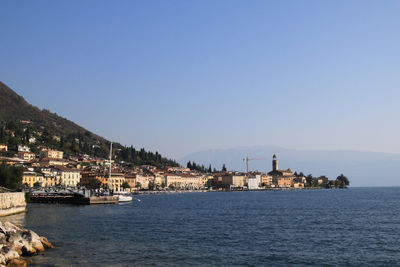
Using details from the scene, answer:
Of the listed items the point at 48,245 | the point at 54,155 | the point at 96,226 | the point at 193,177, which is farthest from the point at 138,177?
the point at 48,245

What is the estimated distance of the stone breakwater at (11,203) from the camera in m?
39.5

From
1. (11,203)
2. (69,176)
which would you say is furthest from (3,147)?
(11,203)

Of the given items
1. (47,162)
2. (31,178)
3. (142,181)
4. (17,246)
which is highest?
(47,162)

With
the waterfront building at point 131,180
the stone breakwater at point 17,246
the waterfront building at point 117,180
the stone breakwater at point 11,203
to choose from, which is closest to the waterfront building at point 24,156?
the waterfront building at point 117,180

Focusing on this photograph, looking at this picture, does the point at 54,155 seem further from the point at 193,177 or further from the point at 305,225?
the point at 305,225

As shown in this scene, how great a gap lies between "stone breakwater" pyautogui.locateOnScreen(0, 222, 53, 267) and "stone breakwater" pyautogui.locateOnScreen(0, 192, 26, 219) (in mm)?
16443

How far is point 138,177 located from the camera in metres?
144

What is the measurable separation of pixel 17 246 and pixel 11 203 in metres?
22.4

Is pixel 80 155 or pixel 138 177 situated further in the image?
pixel 80 155

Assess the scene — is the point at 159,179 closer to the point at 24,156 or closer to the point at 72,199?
the point at 24,156

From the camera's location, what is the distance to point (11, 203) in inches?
1650

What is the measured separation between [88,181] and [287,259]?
102 m

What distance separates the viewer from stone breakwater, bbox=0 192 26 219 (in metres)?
39.5

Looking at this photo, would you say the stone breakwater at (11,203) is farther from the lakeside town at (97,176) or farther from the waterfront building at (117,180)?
the waterfront building at (117,180)
